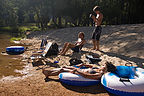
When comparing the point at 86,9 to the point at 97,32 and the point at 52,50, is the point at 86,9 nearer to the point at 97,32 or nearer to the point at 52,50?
the point at 97,32

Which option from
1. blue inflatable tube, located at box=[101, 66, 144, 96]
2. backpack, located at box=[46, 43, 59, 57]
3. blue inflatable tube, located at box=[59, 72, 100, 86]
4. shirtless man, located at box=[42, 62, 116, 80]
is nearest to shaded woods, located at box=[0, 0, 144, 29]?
backpack, located at box=[46, 43, 59, 57]

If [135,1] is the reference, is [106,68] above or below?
below

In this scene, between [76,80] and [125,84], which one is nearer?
[125,84]

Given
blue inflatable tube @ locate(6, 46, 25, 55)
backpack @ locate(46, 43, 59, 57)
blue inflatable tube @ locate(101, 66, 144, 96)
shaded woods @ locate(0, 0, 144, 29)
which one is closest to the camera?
blue inflatable tube @ locate(101, 66, 144, 96)

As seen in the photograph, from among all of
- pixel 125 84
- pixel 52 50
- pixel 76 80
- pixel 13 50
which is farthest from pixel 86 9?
pixel 125 84

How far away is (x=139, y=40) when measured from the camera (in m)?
9.00

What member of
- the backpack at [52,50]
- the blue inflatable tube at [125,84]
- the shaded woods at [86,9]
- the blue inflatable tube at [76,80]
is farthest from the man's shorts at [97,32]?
the shaded woods at [86,9]

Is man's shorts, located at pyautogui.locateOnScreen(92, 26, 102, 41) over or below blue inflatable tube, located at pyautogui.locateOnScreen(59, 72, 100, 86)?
over

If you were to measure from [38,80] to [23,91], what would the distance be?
87cm

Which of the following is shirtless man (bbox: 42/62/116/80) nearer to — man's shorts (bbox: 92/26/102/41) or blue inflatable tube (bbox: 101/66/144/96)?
blue inflatable tube (bbox: 101/66/144/96)

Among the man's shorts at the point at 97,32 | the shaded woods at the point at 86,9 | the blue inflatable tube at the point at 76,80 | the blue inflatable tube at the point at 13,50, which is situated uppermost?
the shaded woods at the point at 86,9

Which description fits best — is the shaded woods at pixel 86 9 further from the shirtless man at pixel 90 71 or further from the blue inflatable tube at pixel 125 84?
the blue inflatable tube at pixel 125 84

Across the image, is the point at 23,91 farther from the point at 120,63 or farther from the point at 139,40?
the point at 139,40

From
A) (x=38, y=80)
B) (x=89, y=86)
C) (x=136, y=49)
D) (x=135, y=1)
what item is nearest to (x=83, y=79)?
(x=89, y=86)
